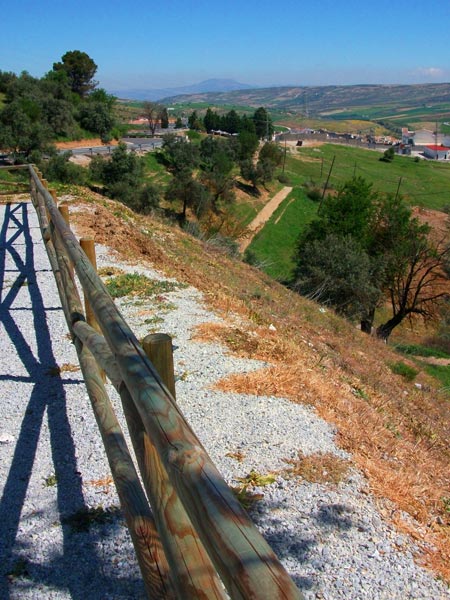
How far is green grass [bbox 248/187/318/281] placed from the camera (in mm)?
40156

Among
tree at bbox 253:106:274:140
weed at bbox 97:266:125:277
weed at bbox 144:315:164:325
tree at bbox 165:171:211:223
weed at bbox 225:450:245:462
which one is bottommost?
tree at bbox 165:171:211:223

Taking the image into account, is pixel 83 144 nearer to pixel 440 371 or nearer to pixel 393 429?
pixel 440 371

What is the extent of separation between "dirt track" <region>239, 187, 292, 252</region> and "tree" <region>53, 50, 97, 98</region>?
3508 centimetres

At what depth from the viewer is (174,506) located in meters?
1.88

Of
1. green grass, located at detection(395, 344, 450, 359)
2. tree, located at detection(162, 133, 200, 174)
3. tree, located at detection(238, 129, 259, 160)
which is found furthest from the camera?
tree, located at detection(238, 129, 259, 160)

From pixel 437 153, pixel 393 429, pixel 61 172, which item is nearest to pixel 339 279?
pixel 61 172

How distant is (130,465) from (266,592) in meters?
1.53

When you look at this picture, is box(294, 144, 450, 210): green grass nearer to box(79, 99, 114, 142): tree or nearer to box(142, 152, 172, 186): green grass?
box(142, 152, 172, 186): green grass

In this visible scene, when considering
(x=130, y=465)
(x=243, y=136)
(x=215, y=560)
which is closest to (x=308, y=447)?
(x=130, y=465)

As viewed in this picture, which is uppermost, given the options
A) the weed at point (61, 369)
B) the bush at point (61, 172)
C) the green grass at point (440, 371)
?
the bush at point (61, 172)

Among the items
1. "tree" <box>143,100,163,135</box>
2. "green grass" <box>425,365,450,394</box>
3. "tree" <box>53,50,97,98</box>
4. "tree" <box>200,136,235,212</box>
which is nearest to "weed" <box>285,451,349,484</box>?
"green grass" <box>425,365,450,394</box>

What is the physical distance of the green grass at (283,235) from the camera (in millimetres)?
40156

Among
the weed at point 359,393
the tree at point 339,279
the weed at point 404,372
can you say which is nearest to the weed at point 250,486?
the weed at point 359,393

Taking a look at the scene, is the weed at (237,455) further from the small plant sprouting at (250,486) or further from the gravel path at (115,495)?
the small plant sprouting at (250,486)
